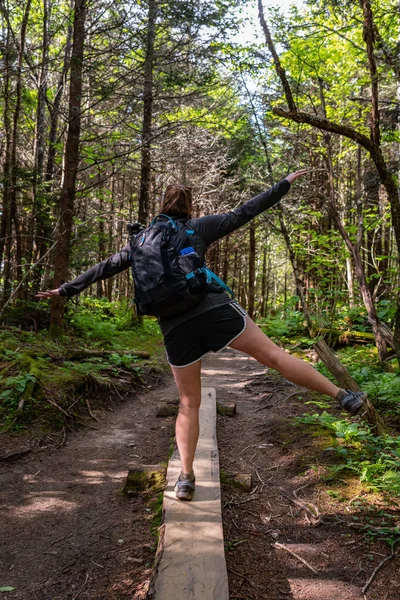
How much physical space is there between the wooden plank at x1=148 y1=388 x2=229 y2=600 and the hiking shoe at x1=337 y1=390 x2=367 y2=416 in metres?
1.18

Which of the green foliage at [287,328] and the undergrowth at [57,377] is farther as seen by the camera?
the green foliage at [287,328]

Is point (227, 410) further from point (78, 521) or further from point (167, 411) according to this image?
point (78, 521)

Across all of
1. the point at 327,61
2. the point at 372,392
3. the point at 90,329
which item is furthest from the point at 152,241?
the point at 327,61

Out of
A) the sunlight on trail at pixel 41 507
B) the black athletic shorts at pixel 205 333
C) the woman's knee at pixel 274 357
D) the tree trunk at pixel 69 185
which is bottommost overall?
the sunlight on trail at pixel 41 507

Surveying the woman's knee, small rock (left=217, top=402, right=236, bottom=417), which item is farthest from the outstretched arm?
small rock (left=217, top=402, right=236, bottom=417)

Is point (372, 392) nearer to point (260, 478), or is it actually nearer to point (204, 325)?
point (260, 478)

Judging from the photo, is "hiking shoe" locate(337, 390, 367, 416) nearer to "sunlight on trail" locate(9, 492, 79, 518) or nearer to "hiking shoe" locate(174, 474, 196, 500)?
"hiking shoe" locate(174, 474, 196, 500)

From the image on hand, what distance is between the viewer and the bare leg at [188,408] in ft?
10.1

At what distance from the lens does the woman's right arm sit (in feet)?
10.7

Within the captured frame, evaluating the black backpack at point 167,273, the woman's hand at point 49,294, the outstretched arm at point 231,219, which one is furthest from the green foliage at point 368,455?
the woman's hand at point 49,294

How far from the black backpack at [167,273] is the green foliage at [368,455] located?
2.14 m

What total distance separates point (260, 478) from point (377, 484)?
1078 mm

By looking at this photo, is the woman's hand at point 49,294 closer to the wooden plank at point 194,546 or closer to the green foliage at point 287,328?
the wooden plank at point 194,546

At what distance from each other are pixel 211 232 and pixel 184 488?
195cm
